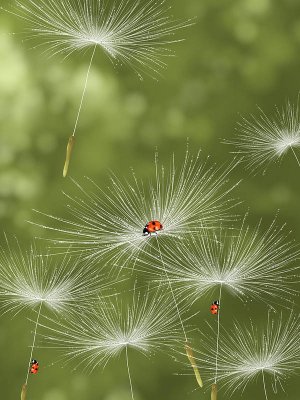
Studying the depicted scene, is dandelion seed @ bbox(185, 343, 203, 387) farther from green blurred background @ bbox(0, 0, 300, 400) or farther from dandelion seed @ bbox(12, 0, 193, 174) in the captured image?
dandelion seed @ bbox(12, 0, 193, 174)

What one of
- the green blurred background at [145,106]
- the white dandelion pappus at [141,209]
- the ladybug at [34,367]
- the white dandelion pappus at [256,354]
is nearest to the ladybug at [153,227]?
the white dandelion pappus at [141,209]

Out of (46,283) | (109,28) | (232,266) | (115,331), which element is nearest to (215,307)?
(232,266)

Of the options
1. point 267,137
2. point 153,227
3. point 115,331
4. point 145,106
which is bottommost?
point 115,331

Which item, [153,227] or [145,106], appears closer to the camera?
[153,227]

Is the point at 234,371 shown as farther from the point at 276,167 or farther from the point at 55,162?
the point at 55,162

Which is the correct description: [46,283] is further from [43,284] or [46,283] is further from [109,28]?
[109,28]

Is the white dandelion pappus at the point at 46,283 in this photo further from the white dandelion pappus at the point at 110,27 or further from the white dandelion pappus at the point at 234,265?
the white dandelion pappus at the point at 110,27

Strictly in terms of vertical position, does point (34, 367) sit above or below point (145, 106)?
below

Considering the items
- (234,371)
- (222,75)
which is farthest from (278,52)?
(234,371)
